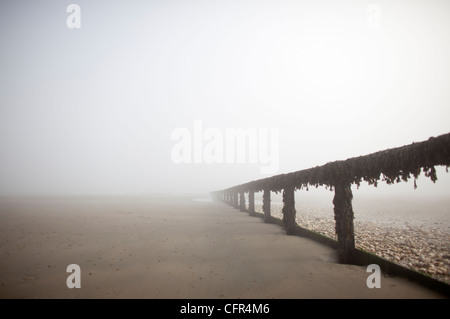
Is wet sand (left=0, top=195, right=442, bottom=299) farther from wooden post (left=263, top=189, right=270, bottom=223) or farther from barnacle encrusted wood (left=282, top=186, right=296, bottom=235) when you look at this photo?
wooden post (left=263, top=189, right=270, bottom=223)

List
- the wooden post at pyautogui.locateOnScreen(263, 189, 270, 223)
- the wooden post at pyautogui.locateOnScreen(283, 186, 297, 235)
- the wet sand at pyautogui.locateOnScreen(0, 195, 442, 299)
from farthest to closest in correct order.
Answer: the wooden post at pyautogui.locateOnScreen(263, 189, 270, 223) → the wooden post at pyautogui.locateOnScreen(283, 186, 297, 235) → the wet sand at pyautogui.locateOnScreen(0, 195, 442, 299)

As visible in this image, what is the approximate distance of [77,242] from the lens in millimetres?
9805

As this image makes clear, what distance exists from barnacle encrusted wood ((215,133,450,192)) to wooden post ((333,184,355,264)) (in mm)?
446

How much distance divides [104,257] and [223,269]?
4.30 m

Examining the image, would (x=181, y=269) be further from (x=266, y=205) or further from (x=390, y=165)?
(x=266, y=205)

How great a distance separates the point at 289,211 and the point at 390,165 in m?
6.77

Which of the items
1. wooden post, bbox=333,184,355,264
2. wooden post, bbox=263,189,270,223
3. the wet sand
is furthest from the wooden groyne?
wooden post, bbox=263,189,270,223

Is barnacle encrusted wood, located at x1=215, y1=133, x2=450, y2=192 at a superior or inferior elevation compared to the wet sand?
superior

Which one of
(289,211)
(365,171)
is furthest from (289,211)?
(365,171)

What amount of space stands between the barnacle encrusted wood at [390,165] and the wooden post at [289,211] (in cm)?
257

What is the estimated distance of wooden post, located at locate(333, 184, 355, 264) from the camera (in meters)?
7.48
